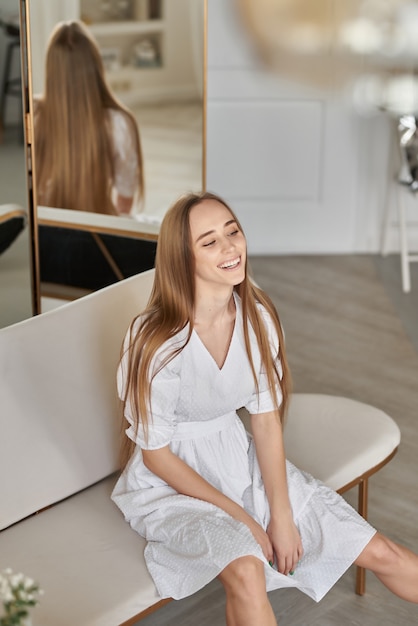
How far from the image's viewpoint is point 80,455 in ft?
8.00

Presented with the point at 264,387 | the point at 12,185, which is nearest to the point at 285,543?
the point at 264,387

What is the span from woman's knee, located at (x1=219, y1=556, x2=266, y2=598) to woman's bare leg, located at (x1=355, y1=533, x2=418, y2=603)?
0.92ft

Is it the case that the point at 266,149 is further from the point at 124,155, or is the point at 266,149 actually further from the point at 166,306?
the point at 166,306

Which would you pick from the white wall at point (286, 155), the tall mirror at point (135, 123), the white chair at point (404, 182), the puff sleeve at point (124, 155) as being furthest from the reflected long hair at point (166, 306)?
the white wall at point (286, 155)

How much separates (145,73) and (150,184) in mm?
493

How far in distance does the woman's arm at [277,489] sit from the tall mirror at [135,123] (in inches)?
55.3

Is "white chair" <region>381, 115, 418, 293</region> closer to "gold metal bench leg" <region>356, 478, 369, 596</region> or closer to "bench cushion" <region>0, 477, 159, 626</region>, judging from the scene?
"gold metal bench leg" <region>356, 478, 369, 596</region>

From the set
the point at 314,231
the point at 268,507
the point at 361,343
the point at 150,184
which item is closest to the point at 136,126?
the point at 150,184

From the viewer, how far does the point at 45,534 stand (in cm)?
226

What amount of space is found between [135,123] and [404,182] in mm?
1543

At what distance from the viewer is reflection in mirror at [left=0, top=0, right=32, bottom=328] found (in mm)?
2861

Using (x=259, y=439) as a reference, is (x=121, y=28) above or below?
above

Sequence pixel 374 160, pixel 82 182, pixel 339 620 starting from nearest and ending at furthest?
1. pixel 339 620
2. pixel 82 182
3. pixel 374 160

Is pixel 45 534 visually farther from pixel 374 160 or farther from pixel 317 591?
pixel 374 160
